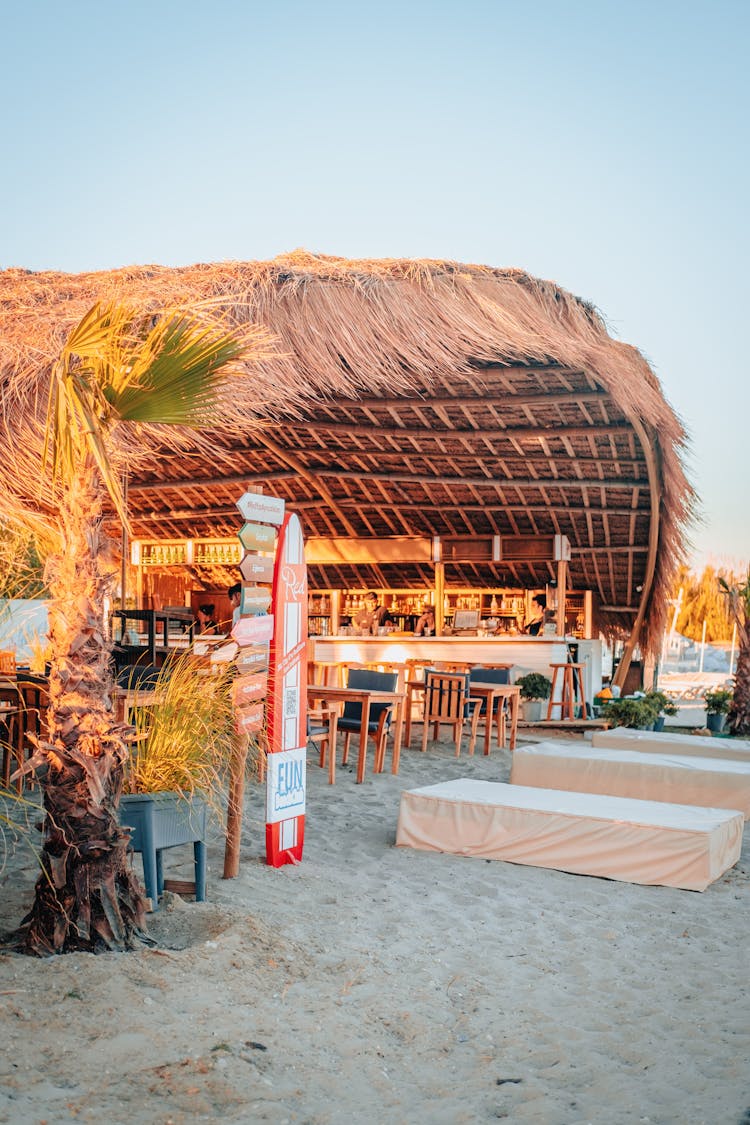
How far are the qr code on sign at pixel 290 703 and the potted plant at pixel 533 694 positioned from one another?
7096 millimetres

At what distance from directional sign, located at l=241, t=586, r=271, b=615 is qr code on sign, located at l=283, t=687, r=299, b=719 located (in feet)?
1.32

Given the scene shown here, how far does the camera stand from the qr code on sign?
14.9ft

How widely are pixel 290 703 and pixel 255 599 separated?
54cm

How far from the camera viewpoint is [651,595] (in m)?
13.8

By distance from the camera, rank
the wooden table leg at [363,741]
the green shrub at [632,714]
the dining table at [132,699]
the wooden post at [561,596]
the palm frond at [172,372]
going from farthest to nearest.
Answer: the wooden post at [561,596]
the green shrub at [632,714]
the wooden table leg at [363,741]
the dining table at [132,699]
the palm frond at [172,372]

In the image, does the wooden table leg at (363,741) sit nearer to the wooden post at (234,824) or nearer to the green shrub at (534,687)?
the wooden post at (234,824)

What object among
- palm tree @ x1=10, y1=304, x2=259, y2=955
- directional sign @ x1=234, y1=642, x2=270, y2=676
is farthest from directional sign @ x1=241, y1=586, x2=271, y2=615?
palm tree @ x1=10, y1=304, x2=259, y2=955

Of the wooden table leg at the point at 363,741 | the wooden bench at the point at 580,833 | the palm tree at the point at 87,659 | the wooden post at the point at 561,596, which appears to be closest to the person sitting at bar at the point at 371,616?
the wooden post at the point at 561,596

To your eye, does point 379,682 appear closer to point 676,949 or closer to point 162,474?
point 676,949

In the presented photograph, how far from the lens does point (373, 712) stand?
784cm

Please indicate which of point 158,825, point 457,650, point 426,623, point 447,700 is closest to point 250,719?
point 158,825

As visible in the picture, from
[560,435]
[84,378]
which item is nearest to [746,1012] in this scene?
[84,378]

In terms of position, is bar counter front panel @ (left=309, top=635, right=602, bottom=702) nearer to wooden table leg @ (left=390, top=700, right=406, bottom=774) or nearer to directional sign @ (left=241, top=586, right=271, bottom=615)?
wooden table leg @ (left=390, top=700, right=406, bottom=774)

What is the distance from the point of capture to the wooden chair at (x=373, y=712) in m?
7.32
